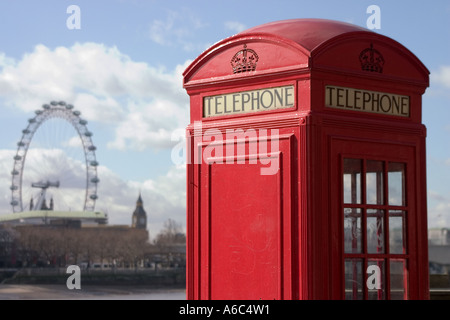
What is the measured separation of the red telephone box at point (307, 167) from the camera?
362 cm

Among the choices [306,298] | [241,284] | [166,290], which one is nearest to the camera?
[306,298]

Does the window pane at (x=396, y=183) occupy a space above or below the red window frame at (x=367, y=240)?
above

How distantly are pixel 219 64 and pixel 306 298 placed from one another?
122 centimetres

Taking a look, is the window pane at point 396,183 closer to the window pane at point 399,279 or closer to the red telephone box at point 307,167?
the red telephone box at point 307,167

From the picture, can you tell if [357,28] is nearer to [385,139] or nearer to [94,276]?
[385,139]

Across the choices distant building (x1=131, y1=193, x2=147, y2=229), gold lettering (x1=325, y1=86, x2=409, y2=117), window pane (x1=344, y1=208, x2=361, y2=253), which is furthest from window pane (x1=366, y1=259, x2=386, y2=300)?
distant building (x1=131, y1=193, x2=147, y2=229)

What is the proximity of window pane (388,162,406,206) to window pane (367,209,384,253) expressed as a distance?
0.35ft

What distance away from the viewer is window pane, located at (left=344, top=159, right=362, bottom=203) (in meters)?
3.70

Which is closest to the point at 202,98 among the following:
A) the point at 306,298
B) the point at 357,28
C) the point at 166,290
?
the point at 357,28

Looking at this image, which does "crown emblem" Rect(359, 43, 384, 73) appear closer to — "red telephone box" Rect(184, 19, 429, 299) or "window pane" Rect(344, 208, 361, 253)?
"red telephone box" Rect(184, 19, 429, 299)

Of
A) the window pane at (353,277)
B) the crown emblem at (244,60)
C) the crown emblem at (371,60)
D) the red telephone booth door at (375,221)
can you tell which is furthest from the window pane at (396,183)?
the crown emblem at (244,60)

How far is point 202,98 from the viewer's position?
13.2 ft

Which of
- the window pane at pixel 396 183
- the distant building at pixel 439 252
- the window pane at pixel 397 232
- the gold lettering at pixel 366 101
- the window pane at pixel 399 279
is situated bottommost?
the distant building at pixel 439 252

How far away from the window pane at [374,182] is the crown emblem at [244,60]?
2.33 ft
